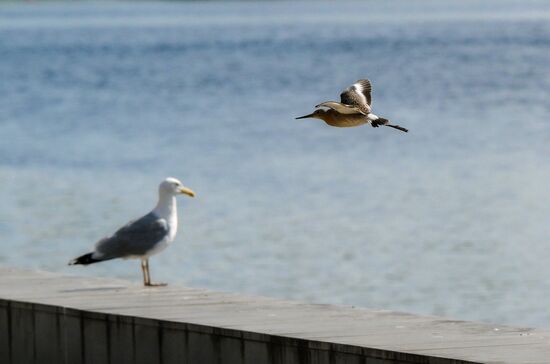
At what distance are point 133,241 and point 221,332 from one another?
2.59 meters

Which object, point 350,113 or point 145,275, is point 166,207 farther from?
point 350,113

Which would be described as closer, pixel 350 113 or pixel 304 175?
pixel 350 113

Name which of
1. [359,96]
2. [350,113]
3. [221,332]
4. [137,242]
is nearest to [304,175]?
[137,242]

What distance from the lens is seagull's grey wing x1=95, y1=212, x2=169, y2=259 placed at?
39.9ft

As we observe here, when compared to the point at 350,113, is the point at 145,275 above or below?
below

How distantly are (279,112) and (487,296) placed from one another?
29874 mm

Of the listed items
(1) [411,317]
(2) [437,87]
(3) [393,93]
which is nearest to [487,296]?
(1) [411,317]

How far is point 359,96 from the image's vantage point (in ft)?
28.0

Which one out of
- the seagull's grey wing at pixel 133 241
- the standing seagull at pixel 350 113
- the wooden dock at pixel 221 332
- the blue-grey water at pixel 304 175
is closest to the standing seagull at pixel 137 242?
the seagull's grey wing at pixel 133 241

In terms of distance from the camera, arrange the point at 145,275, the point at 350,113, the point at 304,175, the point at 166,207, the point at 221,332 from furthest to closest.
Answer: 1. the point at 304,175
2. the point at 166,207
3. the point at 145,275
4. the point at 221,332
5. the point at 350,113

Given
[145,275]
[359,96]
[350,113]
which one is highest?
[359,96]

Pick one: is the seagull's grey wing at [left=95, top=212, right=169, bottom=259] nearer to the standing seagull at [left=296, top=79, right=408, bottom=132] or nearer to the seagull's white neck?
the seagull's white neck

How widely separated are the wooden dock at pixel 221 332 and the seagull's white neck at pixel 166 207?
100 centimetres

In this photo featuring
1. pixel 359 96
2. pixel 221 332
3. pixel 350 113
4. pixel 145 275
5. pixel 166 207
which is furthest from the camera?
pixel 166 207
